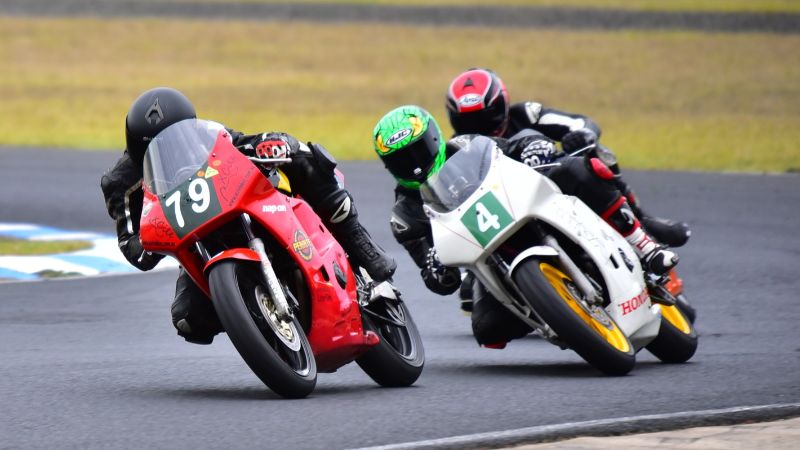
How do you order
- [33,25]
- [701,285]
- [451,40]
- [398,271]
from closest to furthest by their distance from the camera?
1. [701,285]
2. [398,271]
3. [451,40]
4. [33,25]

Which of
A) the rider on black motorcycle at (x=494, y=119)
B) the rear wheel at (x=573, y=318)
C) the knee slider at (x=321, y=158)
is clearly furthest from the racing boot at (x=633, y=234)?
the knee slider at (x=321, y=158)

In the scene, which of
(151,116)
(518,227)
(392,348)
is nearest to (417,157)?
(518,227)

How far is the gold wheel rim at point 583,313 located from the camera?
6.59 meters

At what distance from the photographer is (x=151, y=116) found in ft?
21.0

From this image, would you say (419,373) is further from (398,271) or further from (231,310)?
(398,271)

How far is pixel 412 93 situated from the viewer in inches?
1088

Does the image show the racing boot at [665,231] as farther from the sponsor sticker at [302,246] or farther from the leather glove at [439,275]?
the sponsor sticker at [302,246]

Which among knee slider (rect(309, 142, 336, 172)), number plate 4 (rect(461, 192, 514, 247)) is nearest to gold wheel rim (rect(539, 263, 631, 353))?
number plate 4 (rect(461, 192, 514, 247))

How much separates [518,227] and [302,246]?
1.05 meters

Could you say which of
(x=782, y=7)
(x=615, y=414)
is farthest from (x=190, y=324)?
(x=782, y=7)

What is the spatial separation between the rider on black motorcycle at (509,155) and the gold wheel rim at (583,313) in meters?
0.62

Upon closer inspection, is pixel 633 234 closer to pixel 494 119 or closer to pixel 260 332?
pixel 494 119

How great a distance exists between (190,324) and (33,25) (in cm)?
3264

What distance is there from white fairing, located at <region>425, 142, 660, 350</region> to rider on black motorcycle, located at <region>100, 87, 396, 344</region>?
0.34m
